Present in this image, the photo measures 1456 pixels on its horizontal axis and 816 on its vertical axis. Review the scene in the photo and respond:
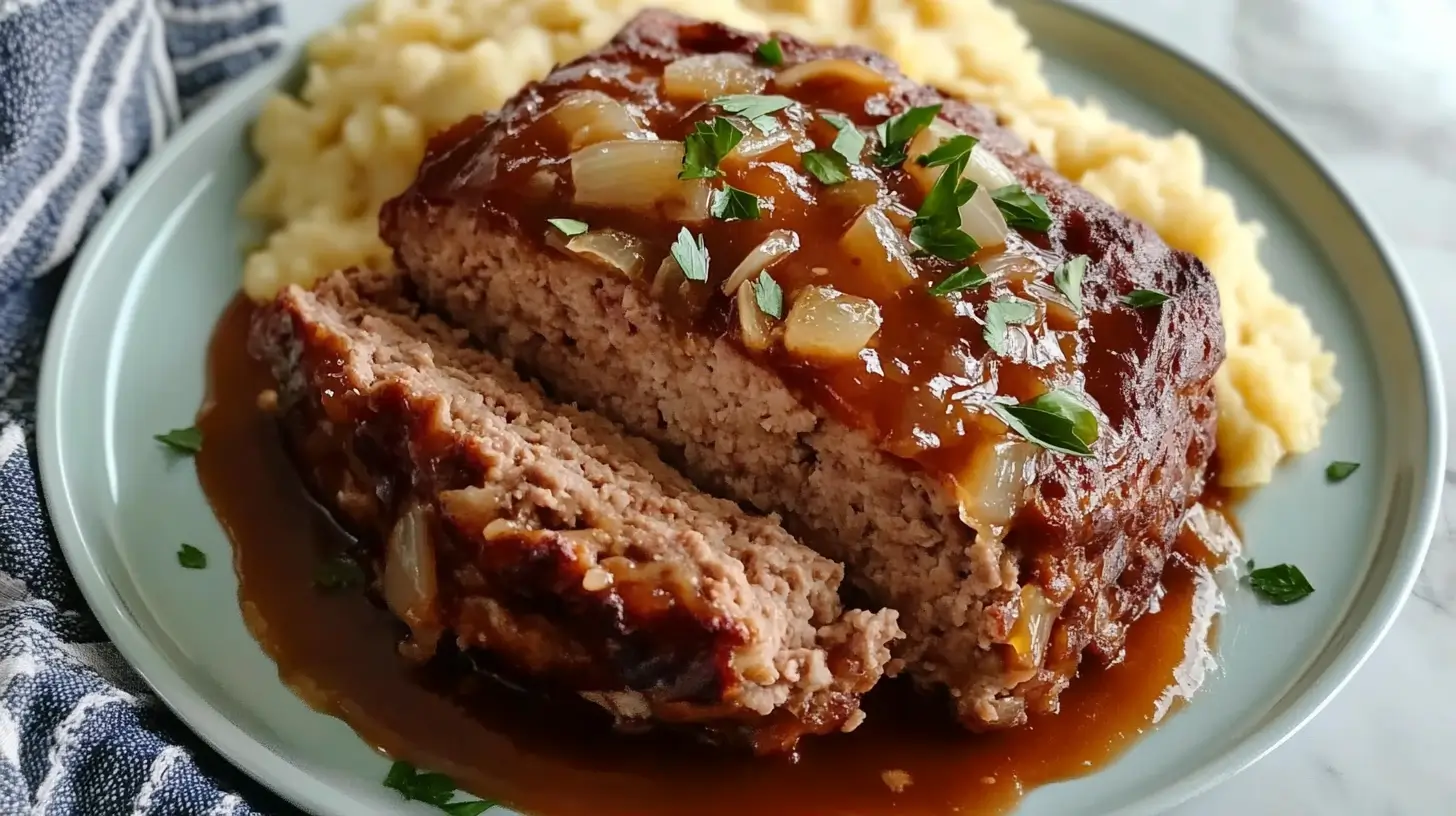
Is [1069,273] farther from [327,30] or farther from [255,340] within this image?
[327,30]

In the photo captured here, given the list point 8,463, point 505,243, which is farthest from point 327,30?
point 8,463

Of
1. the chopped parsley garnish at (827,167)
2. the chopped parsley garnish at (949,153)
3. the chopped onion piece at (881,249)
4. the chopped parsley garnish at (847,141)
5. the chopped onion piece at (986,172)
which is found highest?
the chopped parsley garnish at (949,153)

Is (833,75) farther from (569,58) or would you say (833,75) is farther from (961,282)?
(569,58)

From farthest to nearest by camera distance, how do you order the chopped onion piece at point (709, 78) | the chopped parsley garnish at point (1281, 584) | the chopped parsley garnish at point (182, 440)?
1. the chopped parsley garnish at point (182, 440)
2. the chopped onion piece at point (709, 78)
3. the chopped parsley garnish at point (1281, 584)

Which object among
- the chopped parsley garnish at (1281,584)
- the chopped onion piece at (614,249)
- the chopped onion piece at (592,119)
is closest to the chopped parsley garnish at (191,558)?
the chopped onion piece at (614,249)

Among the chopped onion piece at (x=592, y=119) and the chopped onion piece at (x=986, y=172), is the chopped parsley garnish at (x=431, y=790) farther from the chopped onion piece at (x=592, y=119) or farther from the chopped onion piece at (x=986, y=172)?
the chopped onion piece at (x=986, y=172)

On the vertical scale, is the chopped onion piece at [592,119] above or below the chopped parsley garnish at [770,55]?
below

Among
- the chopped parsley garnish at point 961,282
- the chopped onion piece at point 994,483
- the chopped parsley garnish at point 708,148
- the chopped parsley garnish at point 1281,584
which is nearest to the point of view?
the chopped onion piece at point 994,483
